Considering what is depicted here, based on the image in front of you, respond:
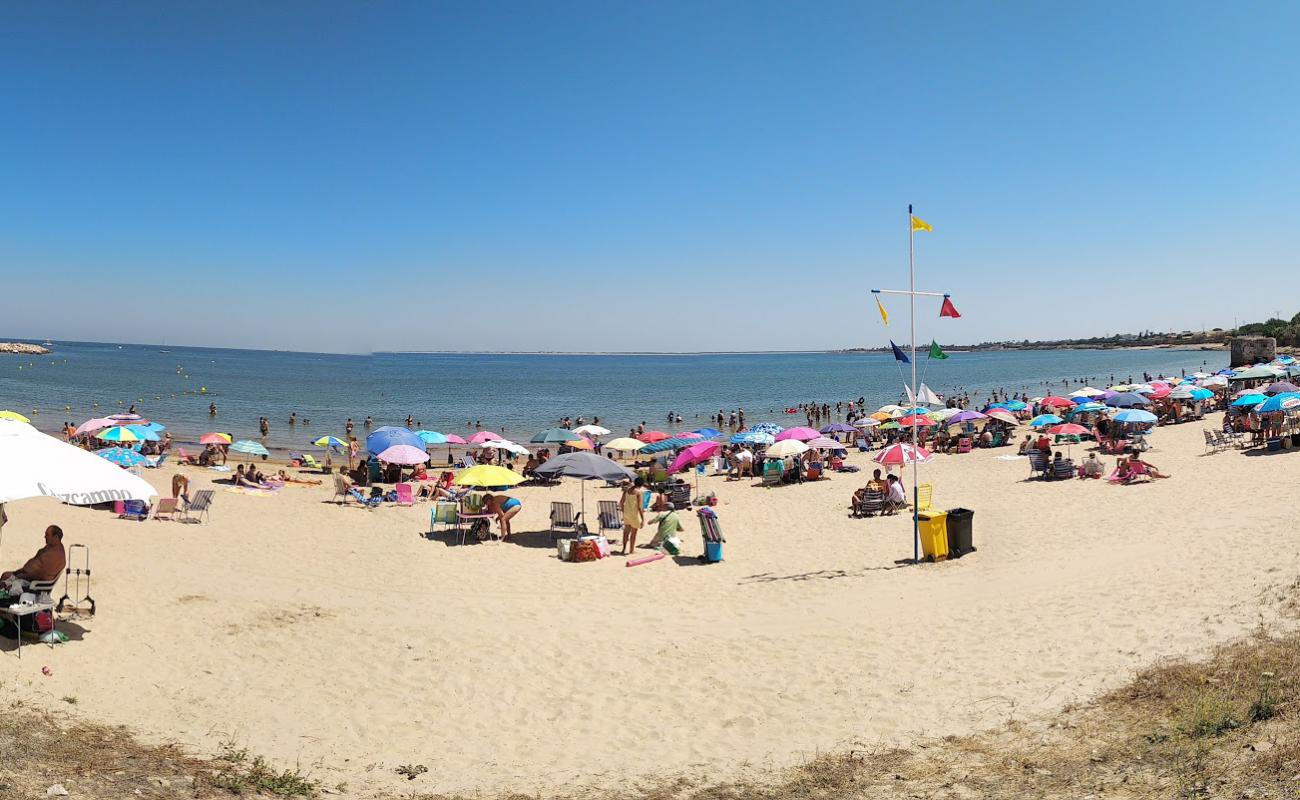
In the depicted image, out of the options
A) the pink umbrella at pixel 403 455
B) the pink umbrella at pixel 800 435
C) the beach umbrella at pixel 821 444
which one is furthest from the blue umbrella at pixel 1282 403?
the pink umbrella at pixel 403 455

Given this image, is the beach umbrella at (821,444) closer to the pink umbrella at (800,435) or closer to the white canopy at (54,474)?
the pink umbrella at (800,435)

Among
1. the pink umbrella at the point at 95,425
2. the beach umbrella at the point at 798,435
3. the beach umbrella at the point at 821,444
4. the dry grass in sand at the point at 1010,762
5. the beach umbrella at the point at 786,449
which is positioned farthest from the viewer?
the pink umbrella at the point at 95,425

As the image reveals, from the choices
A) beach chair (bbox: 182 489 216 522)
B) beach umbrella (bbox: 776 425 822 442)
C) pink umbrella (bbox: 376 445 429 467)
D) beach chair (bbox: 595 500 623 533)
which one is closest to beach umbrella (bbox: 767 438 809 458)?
beach umbrella (bbox: 776 425 822 442)

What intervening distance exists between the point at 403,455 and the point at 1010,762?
14.4 m

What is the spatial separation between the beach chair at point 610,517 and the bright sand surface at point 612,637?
3.66ft

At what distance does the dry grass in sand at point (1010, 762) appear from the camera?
4.63 metres

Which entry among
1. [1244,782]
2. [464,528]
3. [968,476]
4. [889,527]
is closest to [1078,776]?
[1244,782]

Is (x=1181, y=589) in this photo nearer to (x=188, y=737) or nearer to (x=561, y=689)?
(x=561, y=689)

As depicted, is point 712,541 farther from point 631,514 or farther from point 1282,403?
point 1282,403

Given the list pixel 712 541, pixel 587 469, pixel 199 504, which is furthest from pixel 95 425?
pixel 712 541

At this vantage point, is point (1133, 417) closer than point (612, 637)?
No

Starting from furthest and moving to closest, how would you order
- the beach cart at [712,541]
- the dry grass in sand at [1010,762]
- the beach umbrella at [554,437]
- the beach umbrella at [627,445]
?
the beach umbrella at [627,445]
the beach umbrella at [554,437]
the beach cart at [712,541]
the dry grass in sand at [1010,762]

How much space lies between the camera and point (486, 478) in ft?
47.0

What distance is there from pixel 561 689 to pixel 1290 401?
2147cm
